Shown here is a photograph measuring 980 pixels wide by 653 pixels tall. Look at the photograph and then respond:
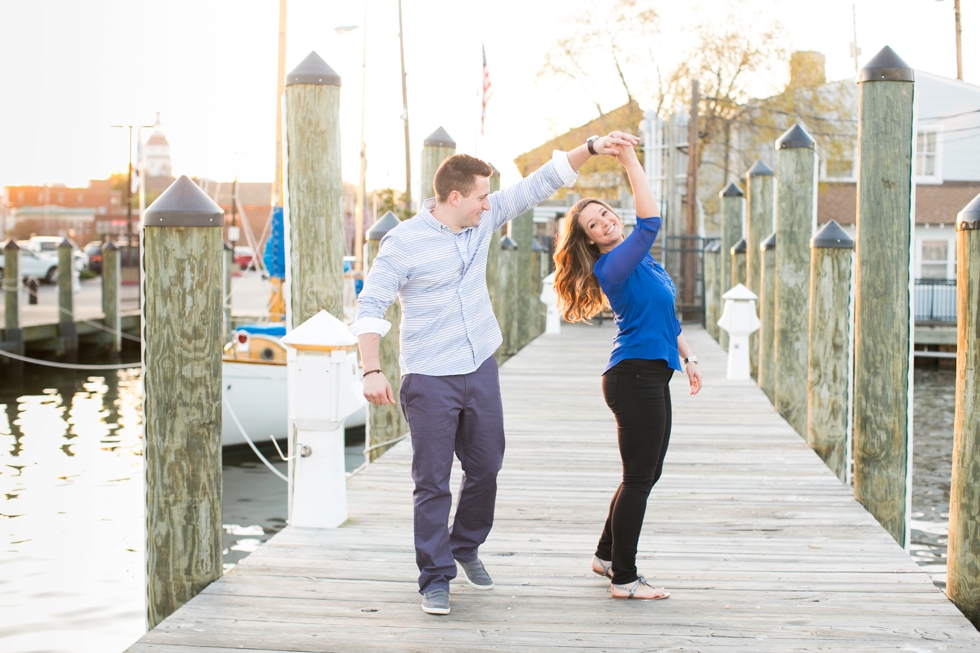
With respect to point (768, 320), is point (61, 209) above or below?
above

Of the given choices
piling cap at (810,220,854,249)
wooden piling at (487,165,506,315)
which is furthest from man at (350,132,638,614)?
wooden piling at (487,165,506,315)

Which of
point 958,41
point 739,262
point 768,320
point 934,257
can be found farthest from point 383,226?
point 958,41

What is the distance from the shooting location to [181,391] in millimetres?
3854

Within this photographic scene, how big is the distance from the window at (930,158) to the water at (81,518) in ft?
63.8

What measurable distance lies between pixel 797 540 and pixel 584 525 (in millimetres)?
1030

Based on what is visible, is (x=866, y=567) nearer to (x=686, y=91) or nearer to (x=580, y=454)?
(x=580, y=454)

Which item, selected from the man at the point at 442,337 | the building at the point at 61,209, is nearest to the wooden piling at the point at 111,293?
the man at the point at 442,337

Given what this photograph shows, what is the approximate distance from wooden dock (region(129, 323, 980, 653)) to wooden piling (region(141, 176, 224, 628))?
21 cm

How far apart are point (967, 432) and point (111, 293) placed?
857 inches

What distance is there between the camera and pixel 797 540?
4746 millimetres

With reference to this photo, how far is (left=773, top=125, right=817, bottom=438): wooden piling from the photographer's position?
27.7ft

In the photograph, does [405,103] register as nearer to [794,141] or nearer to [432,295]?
[794,141]

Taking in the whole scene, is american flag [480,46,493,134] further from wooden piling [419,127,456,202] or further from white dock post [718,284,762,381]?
wooden piling [419,127,456,202]

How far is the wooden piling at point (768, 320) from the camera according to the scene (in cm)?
988
